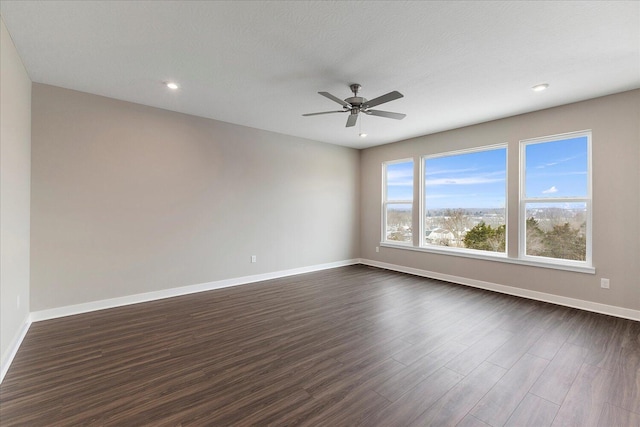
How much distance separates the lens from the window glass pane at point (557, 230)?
12.4 feet

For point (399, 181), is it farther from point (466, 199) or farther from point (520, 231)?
point (520, 231)

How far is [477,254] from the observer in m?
4.72

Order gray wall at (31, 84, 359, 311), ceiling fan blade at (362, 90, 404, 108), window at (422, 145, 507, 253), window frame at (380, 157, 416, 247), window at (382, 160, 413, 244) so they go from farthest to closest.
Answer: window at (382, 160, 413, 244), window frame at (380, 157, 416, 247), window at (422, 145, 507, 253), gray wall at (31, 84, 359, 311), ceiling fan blade at (362, 90, 404, 108)

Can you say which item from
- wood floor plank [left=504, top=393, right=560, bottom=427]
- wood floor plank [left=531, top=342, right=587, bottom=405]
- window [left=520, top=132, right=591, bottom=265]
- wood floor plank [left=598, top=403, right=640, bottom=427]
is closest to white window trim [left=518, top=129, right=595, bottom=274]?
window [left=520, top=132, right=591, bottom=265]

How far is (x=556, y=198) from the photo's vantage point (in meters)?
3.94

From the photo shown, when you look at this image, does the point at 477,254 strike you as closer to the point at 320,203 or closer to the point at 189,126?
the point at 320,203

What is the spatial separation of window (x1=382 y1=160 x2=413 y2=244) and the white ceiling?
2169 millimetres

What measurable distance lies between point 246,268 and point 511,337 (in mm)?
3888

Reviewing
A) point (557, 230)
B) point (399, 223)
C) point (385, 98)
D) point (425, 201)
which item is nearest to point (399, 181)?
point (425, 201)

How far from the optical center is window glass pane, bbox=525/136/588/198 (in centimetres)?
377

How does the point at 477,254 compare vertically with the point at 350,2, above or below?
below

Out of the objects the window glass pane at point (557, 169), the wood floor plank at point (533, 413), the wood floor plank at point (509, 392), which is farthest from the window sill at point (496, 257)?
the wood floor plank at point (533, 413)

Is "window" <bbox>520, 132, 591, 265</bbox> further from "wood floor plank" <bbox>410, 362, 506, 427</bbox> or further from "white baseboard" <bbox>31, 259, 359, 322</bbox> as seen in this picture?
"white baseboard" <bbox>31, 259, 359, 322</bbox>

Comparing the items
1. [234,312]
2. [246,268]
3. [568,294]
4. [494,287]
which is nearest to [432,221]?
[494,287]
